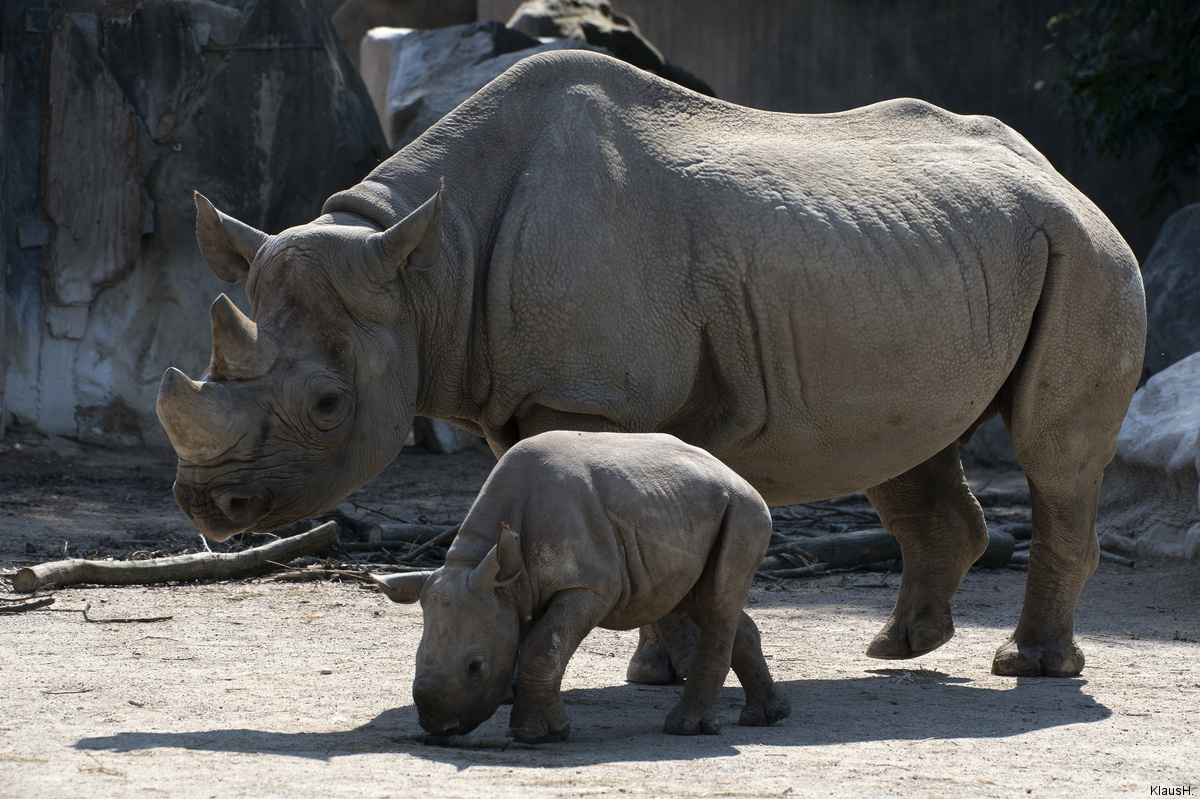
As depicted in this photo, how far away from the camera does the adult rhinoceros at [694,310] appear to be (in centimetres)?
415

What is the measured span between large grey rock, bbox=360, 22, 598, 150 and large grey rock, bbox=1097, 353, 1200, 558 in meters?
6.09

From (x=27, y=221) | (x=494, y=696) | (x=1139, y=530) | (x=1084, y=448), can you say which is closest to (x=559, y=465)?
(x=494, y=696)

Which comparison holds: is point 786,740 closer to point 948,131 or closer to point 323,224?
point 323,224

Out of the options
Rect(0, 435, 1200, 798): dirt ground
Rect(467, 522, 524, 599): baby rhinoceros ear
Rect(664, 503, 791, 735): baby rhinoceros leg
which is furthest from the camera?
Rect(664, 503, 791, 735): baby rhinoceros leg

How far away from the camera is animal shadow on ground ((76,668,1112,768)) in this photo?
3.38m

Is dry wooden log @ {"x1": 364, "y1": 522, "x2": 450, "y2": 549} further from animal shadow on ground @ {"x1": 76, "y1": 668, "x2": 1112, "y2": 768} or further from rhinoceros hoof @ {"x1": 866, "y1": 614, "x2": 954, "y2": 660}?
animal shadow on ground @ {"x1": 76, "y1": 668, "x2": 1112, "y2": 768}

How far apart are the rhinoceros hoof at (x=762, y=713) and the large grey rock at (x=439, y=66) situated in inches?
347

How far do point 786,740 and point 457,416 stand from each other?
5.38 feet

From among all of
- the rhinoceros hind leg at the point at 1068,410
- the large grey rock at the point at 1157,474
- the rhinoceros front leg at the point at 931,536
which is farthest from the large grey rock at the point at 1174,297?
the rhinoceros hind leg at the point at 1068,410

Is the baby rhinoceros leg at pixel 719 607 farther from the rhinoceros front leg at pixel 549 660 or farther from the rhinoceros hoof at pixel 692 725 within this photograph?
the rhinoceros front leg at pixel 549 660

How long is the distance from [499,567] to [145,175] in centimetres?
812

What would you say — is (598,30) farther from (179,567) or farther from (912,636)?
(912,636)


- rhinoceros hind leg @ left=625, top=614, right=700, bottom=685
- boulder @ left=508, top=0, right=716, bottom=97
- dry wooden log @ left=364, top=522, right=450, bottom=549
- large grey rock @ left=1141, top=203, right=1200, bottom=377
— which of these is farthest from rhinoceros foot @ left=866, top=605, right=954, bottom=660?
boulder @ left=508, top=0, right=716, bottom=97

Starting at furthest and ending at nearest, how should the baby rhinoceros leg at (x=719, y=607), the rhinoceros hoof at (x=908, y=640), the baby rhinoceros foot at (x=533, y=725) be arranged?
the rhinoceros hoof at (x=908, y=640)
the baby rhinoceros leg at (x=719, y=607)
the baby rhinoceros foot at (x=533, y=725)
